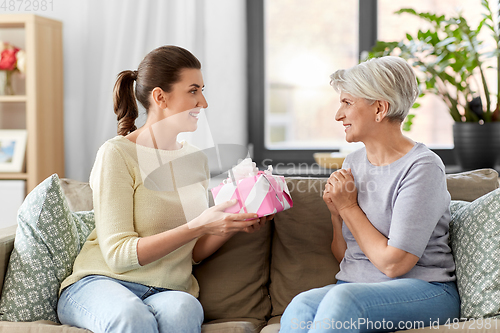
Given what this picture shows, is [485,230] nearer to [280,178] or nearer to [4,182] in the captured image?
[280,178]

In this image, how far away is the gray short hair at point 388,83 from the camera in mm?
1363

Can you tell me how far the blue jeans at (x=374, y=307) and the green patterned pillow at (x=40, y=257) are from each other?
70 cm

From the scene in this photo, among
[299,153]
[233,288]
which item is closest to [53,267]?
[233,288]

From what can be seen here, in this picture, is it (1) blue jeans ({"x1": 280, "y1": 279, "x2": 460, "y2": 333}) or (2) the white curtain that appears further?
(2) the white curtain

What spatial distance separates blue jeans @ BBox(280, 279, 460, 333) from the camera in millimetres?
1133

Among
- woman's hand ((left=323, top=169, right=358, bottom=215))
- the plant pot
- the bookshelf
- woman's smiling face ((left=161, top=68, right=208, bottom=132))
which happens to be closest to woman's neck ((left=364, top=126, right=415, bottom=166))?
woman's hand ((left=323, top=169, right=358, bottom=215))

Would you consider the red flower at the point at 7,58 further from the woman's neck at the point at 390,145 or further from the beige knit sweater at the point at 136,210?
the woman's neck at the point at 390,145

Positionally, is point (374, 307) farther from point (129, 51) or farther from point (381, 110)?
point (129, 51)

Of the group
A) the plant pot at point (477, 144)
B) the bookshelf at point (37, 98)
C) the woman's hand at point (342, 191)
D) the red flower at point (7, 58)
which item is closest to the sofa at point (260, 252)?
the woman's hand at point (342, 191)

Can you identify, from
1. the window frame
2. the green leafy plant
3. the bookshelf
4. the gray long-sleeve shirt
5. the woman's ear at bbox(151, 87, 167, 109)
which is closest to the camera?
the gray long-sleeve shirt

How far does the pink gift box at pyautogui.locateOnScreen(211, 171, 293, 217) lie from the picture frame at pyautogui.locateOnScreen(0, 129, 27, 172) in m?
1.53

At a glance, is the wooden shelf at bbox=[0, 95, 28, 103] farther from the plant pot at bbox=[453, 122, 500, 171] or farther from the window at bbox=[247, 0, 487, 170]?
the plant pot at bbox=[453, 122, 500, 171]

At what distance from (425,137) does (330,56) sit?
0.74 meters

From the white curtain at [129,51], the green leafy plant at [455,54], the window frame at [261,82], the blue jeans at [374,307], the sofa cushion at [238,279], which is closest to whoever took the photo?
the blue jeans at [374,307]
